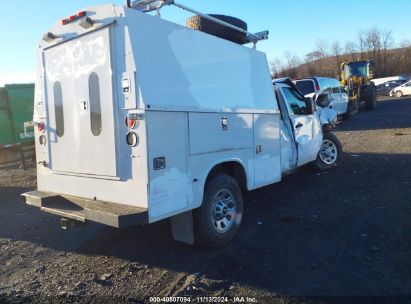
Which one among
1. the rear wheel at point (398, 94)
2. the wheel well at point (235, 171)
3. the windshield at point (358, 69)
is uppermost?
the windshield at point (358, 69)

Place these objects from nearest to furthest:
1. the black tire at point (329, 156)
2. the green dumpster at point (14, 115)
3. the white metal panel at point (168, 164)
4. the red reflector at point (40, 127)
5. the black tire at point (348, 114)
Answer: the white metal panel at point (168, 164) → the red reflector at point (40, 127) → the black tire at point (329, 156) → the green dumpster at point (14, 115) → the black tire at point (348, 114)

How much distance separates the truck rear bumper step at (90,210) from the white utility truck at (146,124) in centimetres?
1

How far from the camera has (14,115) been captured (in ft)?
38.1

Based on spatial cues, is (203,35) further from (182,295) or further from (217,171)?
(182,295)

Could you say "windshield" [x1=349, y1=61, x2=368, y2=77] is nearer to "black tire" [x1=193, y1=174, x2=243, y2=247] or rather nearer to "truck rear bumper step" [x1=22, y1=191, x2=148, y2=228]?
"black tire" [x1=193, y1=174, x2=243, y2=247]

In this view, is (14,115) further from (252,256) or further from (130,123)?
(252,256)

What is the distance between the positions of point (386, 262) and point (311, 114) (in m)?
3.99

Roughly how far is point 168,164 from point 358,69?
85.4 ft

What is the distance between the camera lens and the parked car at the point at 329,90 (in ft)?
54.9

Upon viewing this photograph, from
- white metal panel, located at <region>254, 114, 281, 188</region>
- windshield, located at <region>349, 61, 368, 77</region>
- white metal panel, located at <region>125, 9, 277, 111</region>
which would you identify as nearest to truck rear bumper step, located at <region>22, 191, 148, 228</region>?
white metal panel, located at <region>125, 9, 277, 111</region>

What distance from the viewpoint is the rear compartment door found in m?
4.15

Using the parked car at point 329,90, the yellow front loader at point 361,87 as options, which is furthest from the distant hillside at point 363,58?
the parked car at point 329,90

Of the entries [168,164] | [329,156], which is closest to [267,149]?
[168,164]

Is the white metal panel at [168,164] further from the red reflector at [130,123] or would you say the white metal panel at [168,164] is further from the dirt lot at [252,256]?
the dirt lot at [252,256]
